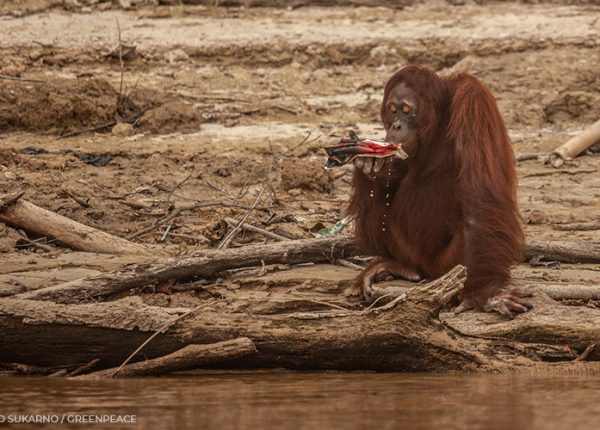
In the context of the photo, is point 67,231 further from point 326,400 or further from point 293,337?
point 326,400

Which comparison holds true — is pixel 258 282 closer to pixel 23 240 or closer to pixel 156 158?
pixel 23 240

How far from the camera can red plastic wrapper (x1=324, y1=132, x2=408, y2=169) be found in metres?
6.94

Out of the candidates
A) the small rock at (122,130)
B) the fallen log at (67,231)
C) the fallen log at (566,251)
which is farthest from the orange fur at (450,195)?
the small rock at (122,130)

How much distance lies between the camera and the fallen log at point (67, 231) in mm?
7875

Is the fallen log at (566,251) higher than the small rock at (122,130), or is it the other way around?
the small rock at (122,130)

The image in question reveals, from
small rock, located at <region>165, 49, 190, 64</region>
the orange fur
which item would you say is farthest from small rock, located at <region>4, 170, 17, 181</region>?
the orange fur

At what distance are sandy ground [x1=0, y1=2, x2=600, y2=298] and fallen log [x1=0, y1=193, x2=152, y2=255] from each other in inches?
3.6

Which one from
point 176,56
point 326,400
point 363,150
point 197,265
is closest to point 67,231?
point 197,265

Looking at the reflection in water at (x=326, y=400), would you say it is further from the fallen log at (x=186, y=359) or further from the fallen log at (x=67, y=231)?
the fallen log at (x=67, y=231)

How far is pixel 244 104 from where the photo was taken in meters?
10.6

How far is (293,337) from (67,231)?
7.60 ft

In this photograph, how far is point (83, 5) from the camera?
39.0ft

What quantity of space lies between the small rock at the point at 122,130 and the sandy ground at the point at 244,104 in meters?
0.01

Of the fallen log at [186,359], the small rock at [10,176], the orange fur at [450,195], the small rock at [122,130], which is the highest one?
the orange fur at [450,195]
